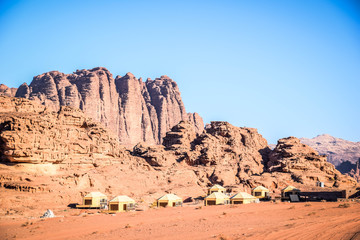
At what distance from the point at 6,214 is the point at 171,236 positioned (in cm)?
1945

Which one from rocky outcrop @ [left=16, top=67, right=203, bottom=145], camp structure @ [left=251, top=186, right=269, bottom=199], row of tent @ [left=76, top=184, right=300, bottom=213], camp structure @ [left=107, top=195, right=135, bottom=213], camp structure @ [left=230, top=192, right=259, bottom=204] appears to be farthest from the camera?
rocky outcrop @ [left=16, top=67, right=203, bottom=145]

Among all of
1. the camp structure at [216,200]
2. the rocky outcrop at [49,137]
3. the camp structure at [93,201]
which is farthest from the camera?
the camp structure at [216,200]

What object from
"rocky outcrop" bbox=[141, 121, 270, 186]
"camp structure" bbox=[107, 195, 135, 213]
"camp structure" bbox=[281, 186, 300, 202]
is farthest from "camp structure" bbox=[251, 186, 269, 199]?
"camp structure" bbox=[107, 195, 135, 213]

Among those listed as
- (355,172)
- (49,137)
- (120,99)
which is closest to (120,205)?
(49,137)

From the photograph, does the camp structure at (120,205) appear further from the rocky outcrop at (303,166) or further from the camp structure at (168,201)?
the rocky outcrop at (303,166)

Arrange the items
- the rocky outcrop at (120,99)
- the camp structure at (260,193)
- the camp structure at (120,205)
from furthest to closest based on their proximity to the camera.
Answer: the rocky outcrop at (120,99) → the camp structure at (260,193) → the camp structure at (120,205)

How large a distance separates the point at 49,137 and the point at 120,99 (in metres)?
85.8

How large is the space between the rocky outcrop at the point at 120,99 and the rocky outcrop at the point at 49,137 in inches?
1997

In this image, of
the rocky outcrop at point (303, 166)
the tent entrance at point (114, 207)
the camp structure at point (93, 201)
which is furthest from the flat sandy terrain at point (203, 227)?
the rocky outcrop at point (303, 166)

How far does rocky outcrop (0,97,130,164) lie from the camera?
132 feet

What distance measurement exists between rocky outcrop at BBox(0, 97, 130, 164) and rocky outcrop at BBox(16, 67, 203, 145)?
50.7 meters

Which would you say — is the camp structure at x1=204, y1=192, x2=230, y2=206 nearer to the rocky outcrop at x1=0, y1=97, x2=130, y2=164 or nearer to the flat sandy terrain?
the flat sandy terrain

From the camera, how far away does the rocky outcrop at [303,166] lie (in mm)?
60594

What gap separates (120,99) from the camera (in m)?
128
